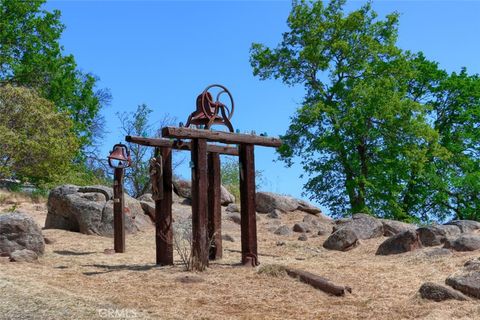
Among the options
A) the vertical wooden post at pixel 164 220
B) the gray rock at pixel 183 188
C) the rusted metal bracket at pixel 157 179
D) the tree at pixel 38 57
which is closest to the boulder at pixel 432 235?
the vertical wooden post at pixel 164 220

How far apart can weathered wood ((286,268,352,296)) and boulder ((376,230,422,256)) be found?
4.27m

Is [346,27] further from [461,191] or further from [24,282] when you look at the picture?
[24,282]

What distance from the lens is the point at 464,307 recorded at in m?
7.62

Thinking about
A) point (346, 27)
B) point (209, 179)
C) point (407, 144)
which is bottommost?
point (209, 179)

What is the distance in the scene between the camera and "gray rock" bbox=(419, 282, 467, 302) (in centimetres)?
802

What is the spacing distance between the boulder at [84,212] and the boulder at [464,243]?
8.12m

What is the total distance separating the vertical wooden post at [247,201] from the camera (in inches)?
455

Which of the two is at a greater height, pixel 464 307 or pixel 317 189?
pixel 317 189

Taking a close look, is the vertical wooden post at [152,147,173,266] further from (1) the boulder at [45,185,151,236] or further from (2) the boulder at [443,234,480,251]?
(2) the boulder at [443,234,480,251]

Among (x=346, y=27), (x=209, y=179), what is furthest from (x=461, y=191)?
(x=209, y=179)

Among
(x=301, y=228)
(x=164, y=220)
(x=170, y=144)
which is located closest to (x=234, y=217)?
(x=301, y=228)

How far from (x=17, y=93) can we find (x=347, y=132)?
13298 millimetres

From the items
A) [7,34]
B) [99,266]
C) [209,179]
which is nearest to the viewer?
[99,266]

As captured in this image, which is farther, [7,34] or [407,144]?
[7,34]
